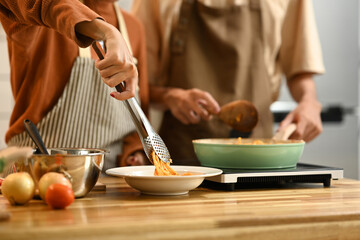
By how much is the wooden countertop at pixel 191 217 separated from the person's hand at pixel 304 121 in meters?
0.53

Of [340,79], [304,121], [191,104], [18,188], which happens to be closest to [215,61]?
[191,104]

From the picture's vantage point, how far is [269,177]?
975 mm

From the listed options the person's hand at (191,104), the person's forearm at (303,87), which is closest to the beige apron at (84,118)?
the person's hand at (191,104)

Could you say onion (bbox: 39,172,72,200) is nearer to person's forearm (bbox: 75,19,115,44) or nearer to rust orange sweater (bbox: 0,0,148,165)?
person's forearm (bbox: 75,19,115,44)

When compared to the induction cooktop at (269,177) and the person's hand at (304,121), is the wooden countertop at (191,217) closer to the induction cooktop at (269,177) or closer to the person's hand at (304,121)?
the induction cooktop at (269,177)

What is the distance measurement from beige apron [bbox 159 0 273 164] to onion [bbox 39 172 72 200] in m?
0.86

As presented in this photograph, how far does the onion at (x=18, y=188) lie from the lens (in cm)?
74

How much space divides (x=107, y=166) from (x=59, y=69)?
1.01 ft

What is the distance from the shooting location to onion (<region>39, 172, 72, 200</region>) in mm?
750

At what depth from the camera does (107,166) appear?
4.18 ft

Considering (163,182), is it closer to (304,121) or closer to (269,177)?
(269,177)

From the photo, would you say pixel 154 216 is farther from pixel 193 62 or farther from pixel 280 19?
pixel 280 19

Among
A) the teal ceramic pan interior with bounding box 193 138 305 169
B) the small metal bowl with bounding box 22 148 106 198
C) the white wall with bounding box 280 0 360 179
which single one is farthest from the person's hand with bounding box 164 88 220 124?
the white wall with bounding box 280 0 360 179

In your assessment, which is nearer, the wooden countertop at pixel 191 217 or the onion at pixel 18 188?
the wooden countertop at pixel 191 217
